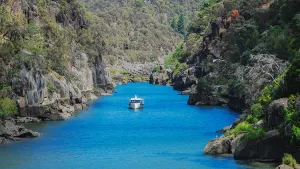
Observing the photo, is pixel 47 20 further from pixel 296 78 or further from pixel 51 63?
pixel 296 78

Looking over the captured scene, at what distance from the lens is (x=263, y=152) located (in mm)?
63344

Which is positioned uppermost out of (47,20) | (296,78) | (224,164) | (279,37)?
(47,20)

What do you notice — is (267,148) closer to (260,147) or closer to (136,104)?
(260,147)

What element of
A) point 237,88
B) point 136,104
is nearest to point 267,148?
point 237,88

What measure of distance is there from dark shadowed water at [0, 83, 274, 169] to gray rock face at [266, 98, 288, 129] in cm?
502

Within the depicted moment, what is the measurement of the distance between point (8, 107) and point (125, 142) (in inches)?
1032

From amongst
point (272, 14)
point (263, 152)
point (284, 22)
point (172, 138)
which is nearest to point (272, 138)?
point (263, 152)

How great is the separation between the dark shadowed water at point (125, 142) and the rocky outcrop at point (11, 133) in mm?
1815

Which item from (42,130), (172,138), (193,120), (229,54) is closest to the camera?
(172,138)

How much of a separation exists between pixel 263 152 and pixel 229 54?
96.3 metres

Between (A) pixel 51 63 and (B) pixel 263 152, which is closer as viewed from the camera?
(B) pixel 263 152

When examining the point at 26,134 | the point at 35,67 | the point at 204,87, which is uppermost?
the point at 35,67

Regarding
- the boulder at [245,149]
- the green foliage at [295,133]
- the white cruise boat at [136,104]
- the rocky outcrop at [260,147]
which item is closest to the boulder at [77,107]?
the white cruise boat at [136,104]

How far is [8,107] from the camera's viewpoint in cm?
10188
